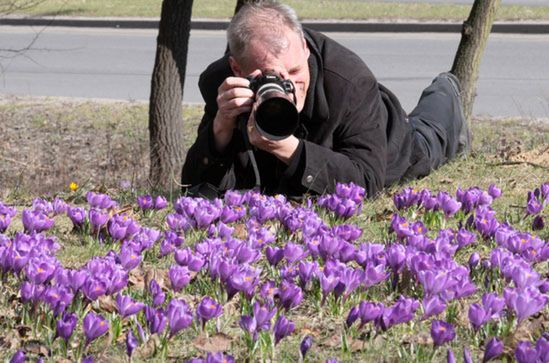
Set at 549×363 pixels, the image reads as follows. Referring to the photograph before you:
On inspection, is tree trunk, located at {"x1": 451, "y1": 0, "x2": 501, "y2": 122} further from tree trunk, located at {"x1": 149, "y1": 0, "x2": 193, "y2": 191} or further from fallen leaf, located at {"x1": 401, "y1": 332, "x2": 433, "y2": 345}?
fallen leaf, located at {"x1": 401, "y1": 332, "x2": 433, "y2": 345}

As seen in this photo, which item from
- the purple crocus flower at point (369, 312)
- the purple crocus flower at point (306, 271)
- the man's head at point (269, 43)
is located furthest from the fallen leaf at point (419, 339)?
the man's head at point (269, 43)

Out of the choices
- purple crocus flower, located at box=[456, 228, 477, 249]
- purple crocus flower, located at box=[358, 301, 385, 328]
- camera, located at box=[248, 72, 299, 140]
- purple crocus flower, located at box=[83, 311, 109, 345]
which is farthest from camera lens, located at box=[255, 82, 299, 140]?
purple crocus flower, located at box=[83, 311, 109, 345]

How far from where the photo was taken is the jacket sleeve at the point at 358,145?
197 inches

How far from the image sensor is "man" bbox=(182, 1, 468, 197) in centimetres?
461

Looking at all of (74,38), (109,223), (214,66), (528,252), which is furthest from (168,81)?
(74,38)

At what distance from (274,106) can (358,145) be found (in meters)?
0.98

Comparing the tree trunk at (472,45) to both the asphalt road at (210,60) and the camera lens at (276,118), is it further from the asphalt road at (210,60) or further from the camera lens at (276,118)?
the camera lens at (276,118)

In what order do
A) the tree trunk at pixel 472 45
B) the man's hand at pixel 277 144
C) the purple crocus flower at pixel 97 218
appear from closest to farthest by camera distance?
1. the purple crocus flower at pixel 97 218
2. the man's hand at pixel 277 144
3. the tree trunk at pixel 472 45

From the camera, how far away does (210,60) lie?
1521 centimetres

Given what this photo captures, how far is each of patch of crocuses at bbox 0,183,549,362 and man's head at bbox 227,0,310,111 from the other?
0.70 m

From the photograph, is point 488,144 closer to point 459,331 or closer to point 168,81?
point 168,81

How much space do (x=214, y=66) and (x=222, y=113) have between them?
792 millimetres

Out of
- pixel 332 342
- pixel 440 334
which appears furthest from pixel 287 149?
pixel 440 334

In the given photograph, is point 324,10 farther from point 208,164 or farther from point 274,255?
point 274,255
